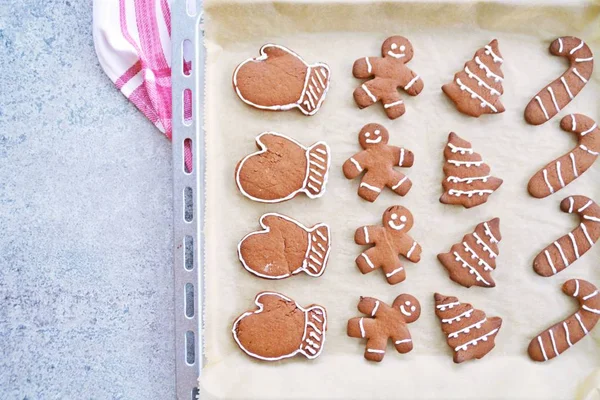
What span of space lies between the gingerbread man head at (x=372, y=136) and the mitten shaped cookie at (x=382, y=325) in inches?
16.2

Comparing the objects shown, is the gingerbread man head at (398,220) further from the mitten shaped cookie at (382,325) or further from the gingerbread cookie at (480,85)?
the gingerbread cookie at (480,85)

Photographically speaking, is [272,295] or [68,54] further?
[68,54]

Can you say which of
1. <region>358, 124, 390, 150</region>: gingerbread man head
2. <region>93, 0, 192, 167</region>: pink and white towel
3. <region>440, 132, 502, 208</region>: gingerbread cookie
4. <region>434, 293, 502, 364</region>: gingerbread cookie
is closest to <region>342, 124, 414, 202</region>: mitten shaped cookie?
<region>358, 124, 390, 150</region>: gingerbread man head

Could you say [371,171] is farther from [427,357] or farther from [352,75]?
[427,357]

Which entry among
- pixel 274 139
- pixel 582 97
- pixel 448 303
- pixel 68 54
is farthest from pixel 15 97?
pixel 582 97

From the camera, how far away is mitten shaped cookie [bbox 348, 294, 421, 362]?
154cm

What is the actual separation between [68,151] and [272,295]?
2.26ft

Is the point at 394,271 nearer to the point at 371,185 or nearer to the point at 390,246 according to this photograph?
the point at 390,246

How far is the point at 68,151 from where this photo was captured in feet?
5.39

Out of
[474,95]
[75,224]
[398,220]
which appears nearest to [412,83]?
[474,95]

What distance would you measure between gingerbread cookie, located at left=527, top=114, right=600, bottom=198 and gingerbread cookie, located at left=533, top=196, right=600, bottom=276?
0.20 feet

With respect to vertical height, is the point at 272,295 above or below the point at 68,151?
below

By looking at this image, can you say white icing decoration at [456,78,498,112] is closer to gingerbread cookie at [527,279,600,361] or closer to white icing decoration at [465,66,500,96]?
white icing decoration at [465,66,500,96]

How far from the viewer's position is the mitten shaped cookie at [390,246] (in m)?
1.56
